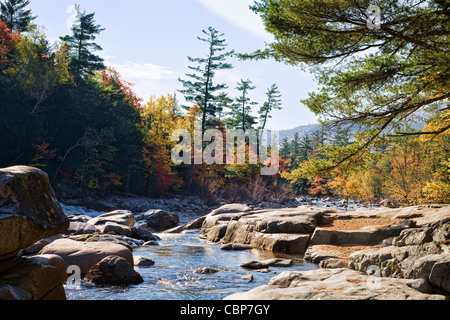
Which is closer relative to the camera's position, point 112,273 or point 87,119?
point 112,273

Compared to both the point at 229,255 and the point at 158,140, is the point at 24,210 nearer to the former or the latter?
the point at 229,255

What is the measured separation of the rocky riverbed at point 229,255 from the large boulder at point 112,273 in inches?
0.7

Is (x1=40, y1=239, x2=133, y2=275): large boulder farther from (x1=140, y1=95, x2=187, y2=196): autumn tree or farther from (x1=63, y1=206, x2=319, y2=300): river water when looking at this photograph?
(x1=140, y1=95, x2=187, y2=196): autumn tree

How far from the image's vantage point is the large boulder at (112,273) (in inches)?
277

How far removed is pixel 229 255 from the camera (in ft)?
35.3

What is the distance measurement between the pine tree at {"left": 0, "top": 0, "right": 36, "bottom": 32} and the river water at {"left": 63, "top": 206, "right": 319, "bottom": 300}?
30407mm

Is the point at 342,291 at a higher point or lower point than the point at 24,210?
lower

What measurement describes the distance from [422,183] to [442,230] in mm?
15111

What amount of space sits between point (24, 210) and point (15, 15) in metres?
36.7

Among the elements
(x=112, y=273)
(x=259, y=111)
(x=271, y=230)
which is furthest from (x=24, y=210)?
(x=259, y=111)

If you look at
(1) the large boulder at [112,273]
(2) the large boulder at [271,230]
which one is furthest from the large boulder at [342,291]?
(2) the large boulder at [271,230]
